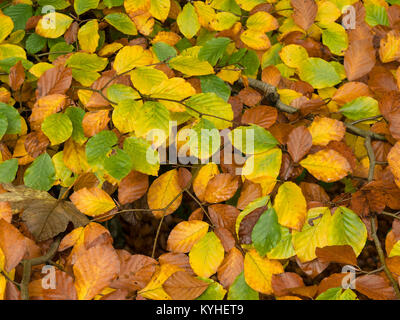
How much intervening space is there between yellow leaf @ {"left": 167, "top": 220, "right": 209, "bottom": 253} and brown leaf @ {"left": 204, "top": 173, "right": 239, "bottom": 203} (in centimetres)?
4

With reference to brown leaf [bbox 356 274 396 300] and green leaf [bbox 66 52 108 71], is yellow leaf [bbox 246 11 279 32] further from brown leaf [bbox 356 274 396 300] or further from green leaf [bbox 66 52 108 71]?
brown leaf [bbox 356 274 396 300]

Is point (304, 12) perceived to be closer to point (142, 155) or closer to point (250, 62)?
point (250, 62)

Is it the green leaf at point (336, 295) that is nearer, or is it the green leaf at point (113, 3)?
→ the green leaf at point (336, 295)

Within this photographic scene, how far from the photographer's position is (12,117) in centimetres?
64

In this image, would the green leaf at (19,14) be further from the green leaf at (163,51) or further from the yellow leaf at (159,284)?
the yellow leaf at (159,284)

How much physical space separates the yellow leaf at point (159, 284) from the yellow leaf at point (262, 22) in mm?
481

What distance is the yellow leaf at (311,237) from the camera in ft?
1.73

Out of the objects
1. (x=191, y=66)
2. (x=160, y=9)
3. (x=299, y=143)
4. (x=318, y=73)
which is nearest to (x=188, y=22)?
(x=160, y=9)

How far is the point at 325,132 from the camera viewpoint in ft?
1.90

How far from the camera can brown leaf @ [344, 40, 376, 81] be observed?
0.69 meters

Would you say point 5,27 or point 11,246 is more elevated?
point 5,27

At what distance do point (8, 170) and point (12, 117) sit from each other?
0.28ft

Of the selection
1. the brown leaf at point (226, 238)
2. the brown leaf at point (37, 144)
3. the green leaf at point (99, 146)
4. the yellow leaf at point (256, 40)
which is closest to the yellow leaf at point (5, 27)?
the brown leaf at point (37, 144)
